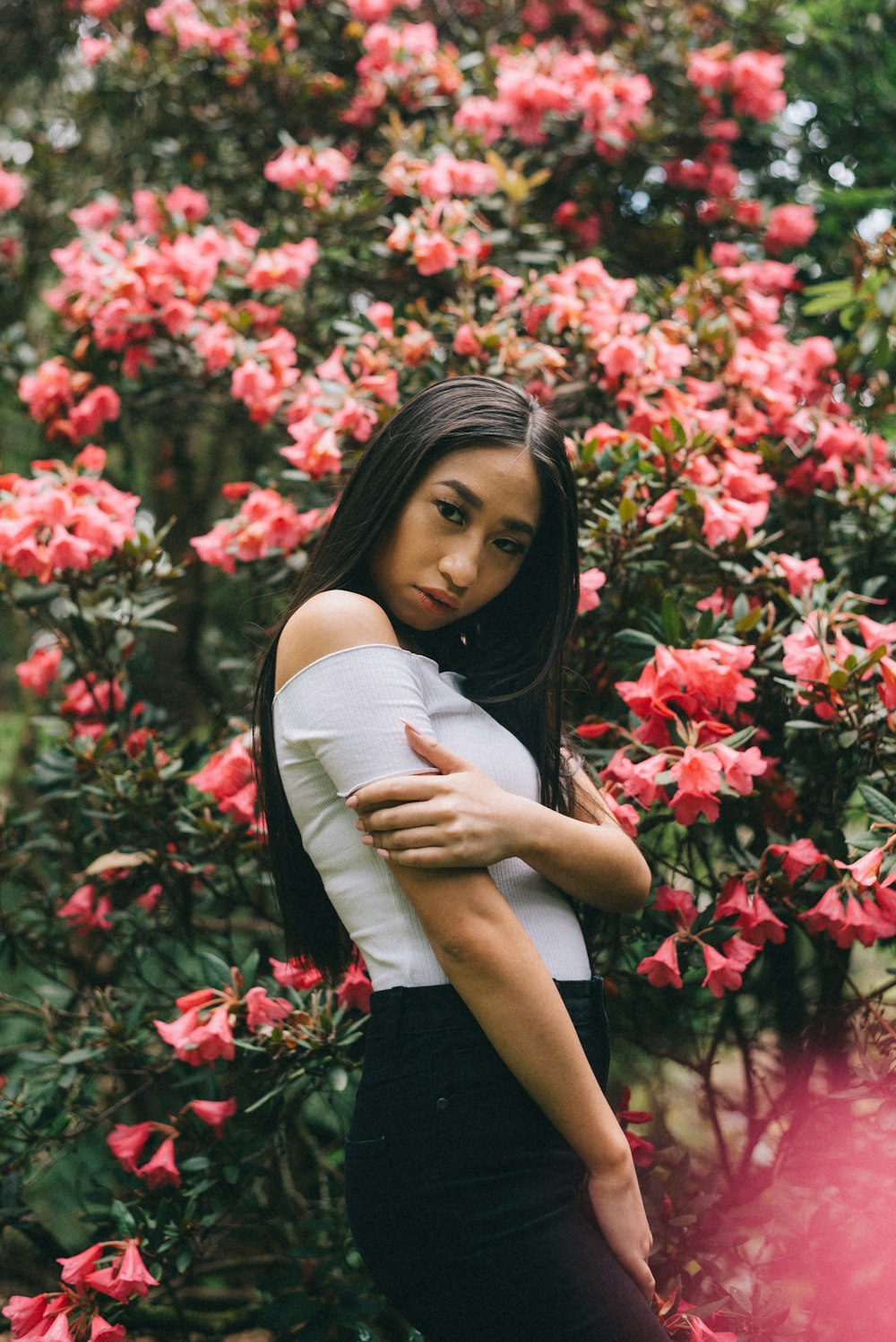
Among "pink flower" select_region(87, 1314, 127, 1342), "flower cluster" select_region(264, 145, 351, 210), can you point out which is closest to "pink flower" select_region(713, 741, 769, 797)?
"pink flower" select_region(87, 1314, 127, 1342)

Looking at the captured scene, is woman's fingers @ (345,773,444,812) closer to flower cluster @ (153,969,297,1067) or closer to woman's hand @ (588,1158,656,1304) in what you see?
woman's hand @ (588,1158,656,1304)

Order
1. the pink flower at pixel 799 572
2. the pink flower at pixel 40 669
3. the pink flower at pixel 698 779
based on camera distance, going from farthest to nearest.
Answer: the pink flower at pixel 40 669
the pink flower at pixel 799 572
the pink flower at pixel 698 779

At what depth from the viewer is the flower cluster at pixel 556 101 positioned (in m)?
2.92

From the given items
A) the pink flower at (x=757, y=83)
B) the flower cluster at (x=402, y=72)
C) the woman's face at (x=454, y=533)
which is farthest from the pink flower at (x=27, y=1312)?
the pink flower at (x=757, y=83)

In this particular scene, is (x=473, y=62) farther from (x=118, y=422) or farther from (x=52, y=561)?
(x=52, y=561)

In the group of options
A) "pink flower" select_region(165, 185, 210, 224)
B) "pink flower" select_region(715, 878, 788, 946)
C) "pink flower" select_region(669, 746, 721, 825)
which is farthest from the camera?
"pink flower" select_region(165, 185, 210, 224)

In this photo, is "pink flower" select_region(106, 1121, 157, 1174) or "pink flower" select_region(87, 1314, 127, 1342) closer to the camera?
"pink flower" select_region(87, 1314, 127, 1342)

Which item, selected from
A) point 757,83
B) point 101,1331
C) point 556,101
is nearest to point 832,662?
point 101,1331

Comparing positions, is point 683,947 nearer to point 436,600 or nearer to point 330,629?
point 436,600

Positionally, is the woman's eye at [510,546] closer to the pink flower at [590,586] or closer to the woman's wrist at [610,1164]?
the pink flower at [590,586]

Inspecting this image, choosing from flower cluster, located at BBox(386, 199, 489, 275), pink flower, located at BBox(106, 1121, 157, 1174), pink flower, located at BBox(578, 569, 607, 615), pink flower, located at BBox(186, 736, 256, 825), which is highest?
flower cluster, located at BBox(386, 199, 489, 275)

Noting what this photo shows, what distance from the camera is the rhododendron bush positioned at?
1.76 metres

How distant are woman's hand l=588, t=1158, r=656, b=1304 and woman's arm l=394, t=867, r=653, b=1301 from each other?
0.04 metres

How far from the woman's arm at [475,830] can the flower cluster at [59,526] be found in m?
1.21
